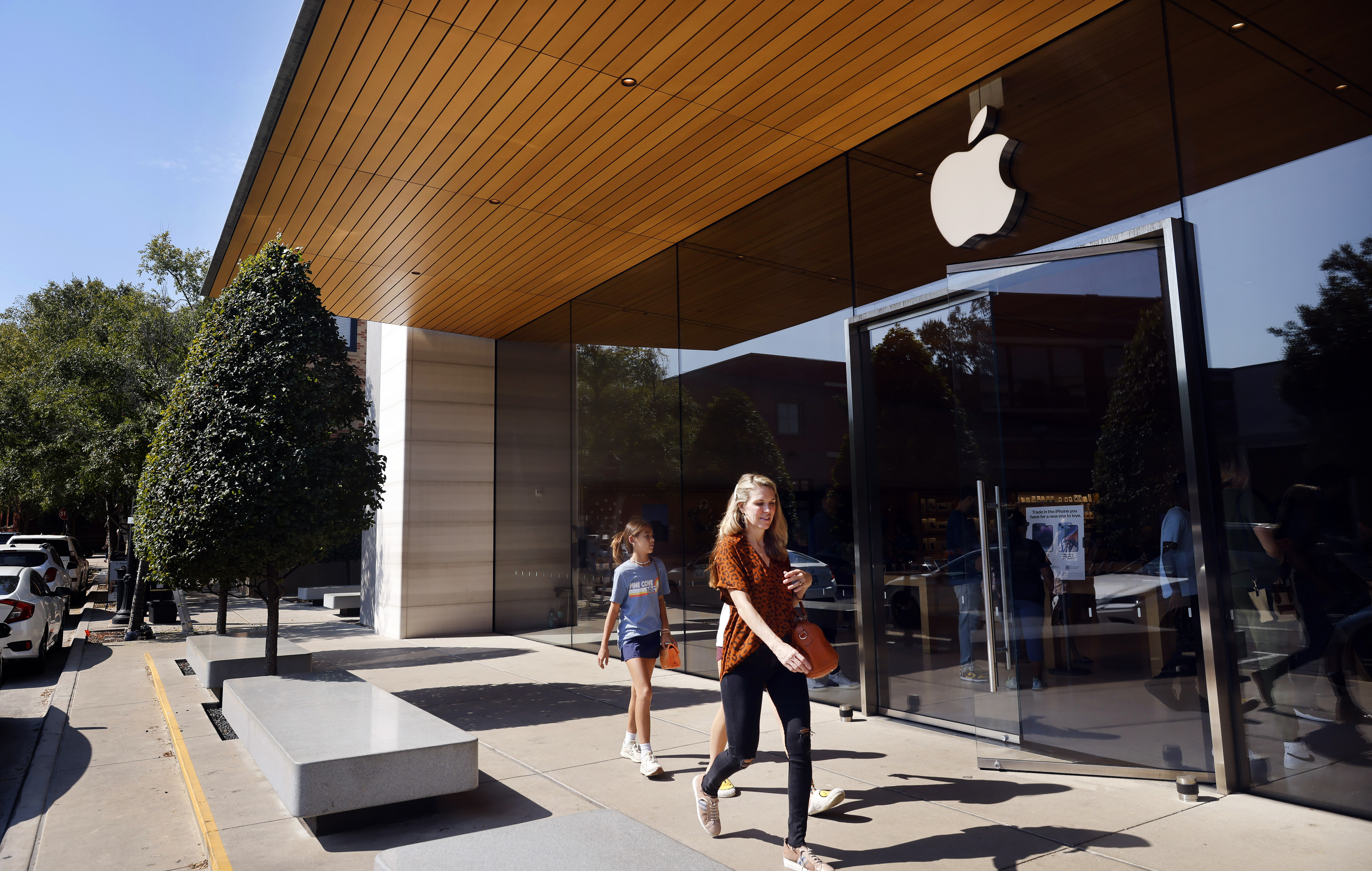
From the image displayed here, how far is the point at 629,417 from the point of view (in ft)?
37.1

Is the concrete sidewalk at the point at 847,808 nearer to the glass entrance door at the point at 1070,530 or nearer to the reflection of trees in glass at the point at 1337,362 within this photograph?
the glass entrance door at the point at 1070,530

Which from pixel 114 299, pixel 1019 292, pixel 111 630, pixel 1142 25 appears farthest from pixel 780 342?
pixel 114 299

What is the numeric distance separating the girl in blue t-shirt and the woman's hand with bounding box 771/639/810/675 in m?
2.08

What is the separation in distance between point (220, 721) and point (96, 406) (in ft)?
57.7

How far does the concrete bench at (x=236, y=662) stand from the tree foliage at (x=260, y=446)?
37.5 inches

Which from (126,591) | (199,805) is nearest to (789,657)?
(199,805)

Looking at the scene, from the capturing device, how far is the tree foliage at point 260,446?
7680 mm

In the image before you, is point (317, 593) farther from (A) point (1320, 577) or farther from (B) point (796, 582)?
(A) point (1320, 577)

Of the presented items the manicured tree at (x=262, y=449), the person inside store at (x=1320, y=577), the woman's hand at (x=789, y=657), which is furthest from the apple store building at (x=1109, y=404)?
the manicured tree at (x=262, y=449)

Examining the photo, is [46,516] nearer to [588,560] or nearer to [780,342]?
[588,560]

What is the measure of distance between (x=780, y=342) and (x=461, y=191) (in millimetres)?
3673

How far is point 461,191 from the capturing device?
28.4ft

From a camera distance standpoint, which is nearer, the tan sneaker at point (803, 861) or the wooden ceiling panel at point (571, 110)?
the tan sneaker at point (803, 861)

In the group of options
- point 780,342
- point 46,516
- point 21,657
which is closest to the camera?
point 780,342
